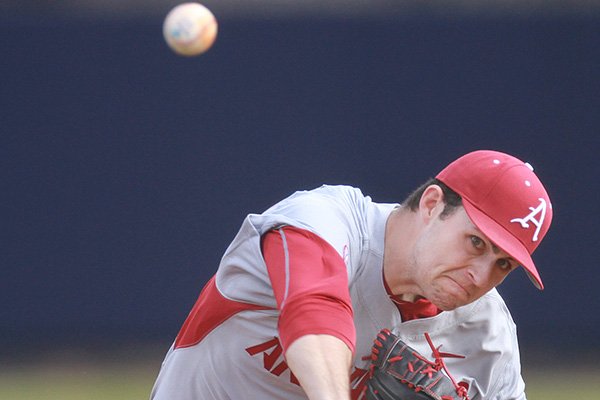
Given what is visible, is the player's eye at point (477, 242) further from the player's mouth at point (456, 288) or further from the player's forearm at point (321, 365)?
the player's forearm at point (321, 365)

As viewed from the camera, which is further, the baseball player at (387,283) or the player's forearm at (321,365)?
the baseball player at (387,283)

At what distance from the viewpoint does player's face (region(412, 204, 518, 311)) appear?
2.96 metres

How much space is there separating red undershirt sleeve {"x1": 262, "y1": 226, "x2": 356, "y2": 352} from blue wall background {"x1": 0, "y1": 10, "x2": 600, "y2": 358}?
5.73 meters

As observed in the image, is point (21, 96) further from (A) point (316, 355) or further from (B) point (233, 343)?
(A) point (316, 355)

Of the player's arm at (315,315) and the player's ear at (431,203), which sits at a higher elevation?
the player's ear at (431,203)

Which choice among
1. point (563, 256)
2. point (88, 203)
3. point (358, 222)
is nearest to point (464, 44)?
point (563, 256)

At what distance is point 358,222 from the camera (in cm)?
312

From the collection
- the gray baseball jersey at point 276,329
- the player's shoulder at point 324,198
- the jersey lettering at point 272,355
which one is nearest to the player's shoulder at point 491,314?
the gray baseball jersey at point 276,329

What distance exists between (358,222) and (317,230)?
361mm

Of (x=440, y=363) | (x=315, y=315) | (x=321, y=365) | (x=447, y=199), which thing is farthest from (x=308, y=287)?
(x=440, y=363)

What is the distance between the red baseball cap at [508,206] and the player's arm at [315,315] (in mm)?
479

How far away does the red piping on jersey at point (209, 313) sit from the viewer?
3137 millimetres

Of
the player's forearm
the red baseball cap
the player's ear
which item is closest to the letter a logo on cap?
the red baseball cap

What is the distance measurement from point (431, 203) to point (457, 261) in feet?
0.68
